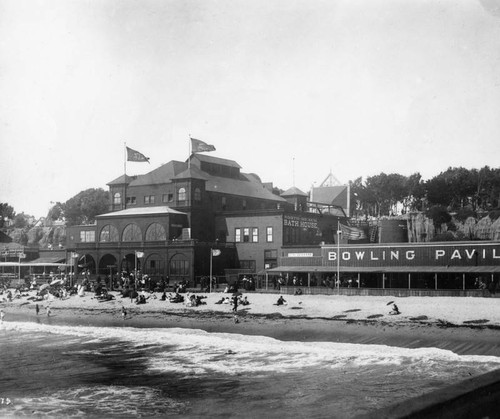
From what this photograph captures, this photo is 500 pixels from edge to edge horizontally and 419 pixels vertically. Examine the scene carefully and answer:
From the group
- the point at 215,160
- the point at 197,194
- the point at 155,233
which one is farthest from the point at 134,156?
the point at 215,160

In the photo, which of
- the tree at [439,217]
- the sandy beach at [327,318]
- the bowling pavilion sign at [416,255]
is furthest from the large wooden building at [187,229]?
the tree at [439,217]

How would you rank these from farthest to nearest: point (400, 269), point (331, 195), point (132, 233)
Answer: point (331, 195), point (132, 233), point (400, 269)

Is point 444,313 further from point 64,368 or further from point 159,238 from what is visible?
point 159,238

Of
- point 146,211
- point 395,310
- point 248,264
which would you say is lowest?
point 395,310

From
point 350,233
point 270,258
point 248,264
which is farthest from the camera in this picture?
point 248,264

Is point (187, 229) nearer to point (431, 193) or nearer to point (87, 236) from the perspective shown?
point (87, 236)
